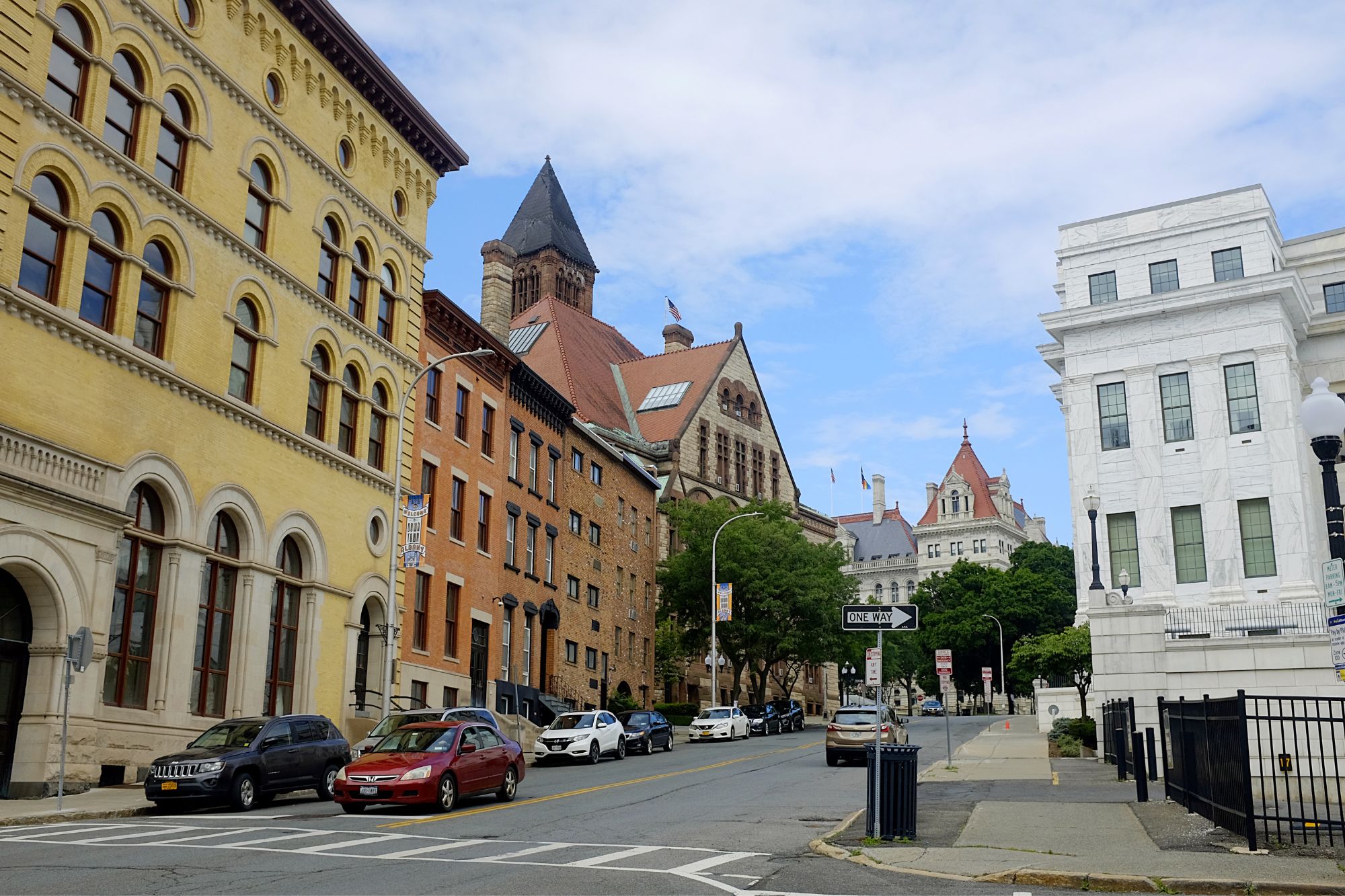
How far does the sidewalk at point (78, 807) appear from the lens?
59.4ft

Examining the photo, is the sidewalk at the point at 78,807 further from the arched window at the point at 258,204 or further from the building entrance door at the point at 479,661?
the building entrance door at the point at 479,661

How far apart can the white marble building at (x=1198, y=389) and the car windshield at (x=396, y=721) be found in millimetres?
23139

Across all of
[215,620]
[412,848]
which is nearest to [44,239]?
[215,620]

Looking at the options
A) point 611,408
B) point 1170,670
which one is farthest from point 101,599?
point 611,408

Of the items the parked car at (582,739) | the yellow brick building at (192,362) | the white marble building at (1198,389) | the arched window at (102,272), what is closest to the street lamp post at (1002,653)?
the white marble building at (1198,389)

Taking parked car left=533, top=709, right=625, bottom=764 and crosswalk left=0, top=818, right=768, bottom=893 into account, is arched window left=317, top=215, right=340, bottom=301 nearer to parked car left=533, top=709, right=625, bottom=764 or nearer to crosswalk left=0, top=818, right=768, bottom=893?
parked car left=533, top=709, right=625, bottom=764

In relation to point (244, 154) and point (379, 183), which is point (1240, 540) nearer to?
point (379, 183)

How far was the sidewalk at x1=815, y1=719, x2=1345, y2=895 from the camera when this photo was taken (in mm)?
11000

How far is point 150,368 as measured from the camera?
84.2ft

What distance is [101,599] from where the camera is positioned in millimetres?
23453

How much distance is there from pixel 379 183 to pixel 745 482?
48.8m

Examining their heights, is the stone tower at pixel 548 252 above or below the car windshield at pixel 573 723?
above

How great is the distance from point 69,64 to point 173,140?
10.7ft

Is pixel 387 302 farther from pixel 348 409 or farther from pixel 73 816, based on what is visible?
pixel 73 816
